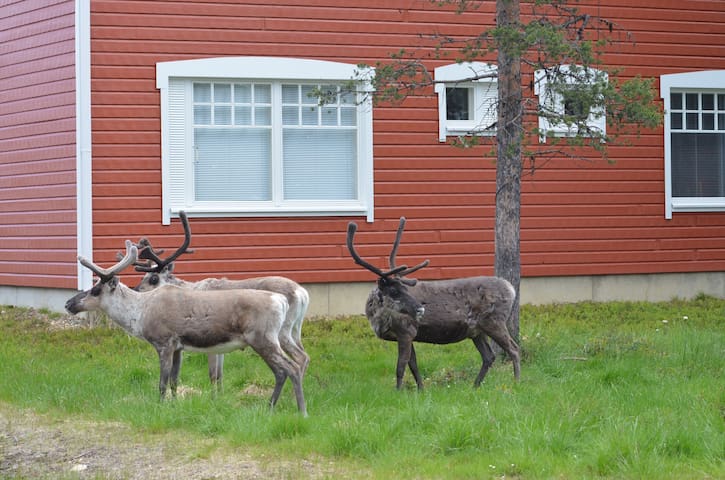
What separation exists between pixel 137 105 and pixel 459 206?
476 cm

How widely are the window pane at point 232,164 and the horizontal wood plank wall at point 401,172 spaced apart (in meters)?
0.43

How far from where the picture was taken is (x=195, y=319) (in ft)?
32.2

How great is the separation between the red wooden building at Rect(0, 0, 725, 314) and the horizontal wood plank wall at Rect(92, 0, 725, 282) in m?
0.03

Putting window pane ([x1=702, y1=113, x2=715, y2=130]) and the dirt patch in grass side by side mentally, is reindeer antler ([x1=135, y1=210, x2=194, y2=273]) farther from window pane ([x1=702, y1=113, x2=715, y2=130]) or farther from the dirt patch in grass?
window pane ([x1=702, y1=113, x2=715, y2=130])

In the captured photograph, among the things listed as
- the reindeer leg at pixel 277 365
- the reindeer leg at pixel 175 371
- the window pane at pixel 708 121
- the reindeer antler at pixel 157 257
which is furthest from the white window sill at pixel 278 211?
the reindeer leg at pixel 277 365

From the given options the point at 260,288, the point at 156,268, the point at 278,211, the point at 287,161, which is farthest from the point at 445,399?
the point at 287,161

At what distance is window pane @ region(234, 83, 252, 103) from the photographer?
1598cm

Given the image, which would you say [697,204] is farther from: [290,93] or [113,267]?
[113,267]

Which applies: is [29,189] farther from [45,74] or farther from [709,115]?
[709,115]

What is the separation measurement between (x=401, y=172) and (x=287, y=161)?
63.7 inches

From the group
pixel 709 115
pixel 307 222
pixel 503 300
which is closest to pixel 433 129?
pixel 307 222

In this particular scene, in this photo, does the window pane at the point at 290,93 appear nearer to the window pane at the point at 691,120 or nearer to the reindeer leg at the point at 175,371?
the window pane at the point at 691,120

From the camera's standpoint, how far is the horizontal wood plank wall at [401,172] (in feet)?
50.5

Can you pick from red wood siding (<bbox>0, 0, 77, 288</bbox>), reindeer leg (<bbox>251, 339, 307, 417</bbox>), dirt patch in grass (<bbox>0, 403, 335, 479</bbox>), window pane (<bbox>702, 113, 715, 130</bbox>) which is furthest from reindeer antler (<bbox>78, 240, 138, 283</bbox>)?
window pane (<bbox>702, 113, 715, 130</bbox>)
